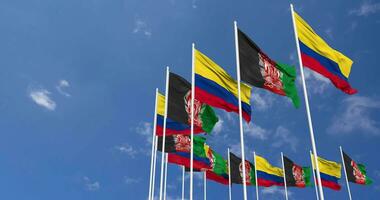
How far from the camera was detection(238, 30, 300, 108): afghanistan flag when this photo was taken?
15.6 metres

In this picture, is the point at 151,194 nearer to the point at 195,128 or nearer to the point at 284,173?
the point at 195,128

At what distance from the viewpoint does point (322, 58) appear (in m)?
15.5

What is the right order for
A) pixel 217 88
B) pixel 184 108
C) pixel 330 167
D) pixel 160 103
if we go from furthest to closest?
1. pixel 330 167
2. pixel 160 103
3. pixel 184 108
4. pixel 217 88

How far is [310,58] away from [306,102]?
2.53 meters

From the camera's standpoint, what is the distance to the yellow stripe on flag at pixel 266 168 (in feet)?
112

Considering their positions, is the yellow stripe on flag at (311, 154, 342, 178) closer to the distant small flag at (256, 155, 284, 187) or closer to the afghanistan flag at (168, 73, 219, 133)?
the distant small flag at (256, 155, 284, 187)

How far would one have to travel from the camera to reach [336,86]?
1544 centimetres

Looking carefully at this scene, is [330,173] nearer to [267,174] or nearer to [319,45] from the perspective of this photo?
[267,174]

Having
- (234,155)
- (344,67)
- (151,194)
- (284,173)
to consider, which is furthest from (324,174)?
(344,67)

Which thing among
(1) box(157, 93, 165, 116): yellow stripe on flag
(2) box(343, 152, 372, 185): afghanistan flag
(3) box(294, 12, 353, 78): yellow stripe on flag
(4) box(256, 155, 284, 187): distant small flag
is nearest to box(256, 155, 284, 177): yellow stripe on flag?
(4) box(256, 155, 284, 187): distant small flag

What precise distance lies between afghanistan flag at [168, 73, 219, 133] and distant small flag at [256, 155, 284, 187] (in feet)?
50.6

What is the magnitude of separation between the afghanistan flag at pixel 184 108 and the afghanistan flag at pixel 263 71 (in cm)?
474

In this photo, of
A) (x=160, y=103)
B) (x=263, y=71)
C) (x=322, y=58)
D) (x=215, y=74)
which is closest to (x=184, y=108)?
(x=215, y=74)

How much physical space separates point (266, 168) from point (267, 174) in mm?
616
